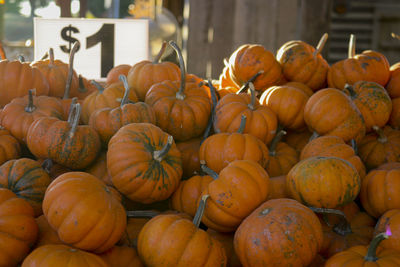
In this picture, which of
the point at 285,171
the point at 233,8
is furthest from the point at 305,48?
the point at 233,8

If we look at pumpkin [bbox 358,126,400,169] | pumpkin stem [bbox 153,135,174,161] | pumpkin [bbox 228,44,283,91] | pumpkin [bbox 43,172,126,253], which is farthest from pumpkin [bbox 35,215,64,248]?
pumpkin [bbox 358,126,400,169]

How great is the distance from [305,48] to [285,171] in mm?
1043

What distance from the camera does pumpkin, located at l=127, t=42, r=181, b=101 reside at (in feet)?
8.94

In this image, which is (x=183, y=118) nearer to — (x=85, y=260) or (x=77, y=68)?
(x=85, y=260)

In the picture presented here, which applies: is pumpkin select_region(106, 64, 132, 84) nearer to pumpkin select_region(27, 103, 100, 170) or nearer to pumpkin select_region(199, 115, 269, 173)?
pumpkin select_region(27, 103, 100, 170)

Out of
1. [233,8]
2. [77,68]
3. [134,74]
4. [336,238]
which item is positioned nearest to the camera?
[336,238]

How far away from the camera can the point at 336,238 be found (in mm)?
1888

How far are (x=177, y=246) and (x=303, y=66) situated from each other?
1746 mm

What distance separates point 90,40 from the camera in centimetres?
432

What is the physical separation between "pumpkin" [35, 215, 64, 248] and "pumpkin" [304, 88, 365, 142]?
148cm

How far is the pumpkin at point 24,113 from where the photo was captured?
2344mm

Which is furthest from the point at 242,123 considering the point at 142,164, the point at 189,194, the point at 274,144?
the point at 142,164

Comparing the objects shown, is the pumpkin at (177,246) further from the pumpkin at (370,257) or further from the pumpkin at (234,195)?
the pumpkin at (370,257)

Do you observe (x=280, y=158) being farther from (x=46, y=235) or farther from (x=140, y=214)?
(x=46, y=235)
